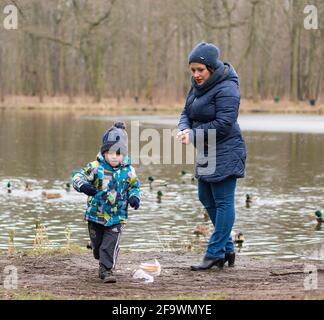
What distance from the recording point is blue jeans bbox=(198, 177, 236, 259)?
303 inches

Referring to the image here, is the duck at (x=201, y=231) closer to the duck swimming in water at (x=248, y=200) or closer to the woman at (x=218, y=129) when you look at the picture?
the duck swimming in water at (x=248, y=200)

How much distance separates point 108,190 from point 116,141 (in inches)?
18.3

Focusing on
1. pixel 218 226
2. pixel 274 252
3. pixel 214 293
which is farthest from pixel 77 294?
pixel 274 252

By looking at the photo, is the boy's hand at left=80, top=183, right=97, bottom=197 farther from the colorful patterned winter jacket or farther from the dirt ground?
the dirt ground

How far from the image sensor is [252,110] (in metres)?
48.5

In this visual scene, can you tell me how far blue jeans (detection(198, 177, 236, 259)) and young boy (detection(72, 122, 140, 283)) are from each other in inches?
31.5

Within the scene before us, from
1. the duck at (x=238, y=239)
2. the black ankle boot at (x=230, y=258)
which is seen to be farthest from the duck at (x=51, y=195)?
the black ankle boot at (x=230, y=258)

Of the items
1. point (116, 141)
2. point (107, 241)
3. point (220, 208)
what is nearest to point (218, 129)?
point (220, 208)

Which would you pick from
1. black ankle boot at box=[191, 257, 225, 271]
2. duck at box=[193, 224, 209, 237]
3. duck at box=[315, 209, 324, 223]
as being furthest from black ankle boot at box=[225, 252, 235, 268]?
duck at box=[315, 209, 324, 223]

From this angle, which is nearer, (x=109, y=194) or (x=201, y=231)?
(x=109, y=194)

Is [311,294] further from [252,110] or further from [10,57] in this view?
[10,57]

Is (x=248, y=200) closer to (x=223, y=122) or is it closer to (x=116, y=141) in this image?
(x=223, y=122)

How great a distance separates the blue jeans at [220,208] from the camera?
7699mm

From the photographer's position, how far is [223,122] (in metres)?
7.56
